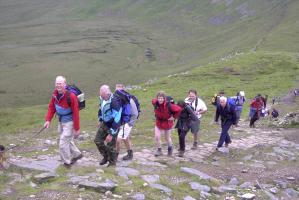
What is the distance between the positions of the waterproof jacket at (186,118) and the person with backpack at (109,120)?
3447mm

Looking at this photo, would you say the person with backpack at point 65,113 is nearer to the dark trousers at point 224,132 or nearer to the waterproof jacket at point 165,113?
the waterproof jacket at point 165,113

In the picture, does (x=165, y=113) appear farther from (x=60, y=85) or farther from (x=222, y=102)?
(x=60, y=85)

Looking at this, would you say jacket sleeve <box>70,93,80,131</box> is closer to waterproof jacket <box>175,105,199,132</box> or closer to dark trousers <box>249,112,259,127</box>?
waterproof jacket <box>175,105,199,132</box>

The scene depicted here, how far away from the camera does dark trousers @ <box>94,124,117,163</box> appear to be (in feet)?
45.6

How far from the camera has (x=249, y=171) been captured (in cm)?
1580

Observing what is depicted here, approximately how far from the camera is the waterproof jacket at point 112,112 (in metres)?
13.4

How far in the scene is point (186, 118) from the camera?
16.9 metres

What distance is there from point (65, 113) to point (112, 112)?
130cm

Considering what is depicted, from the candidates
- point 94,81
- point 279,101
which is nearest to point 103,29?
point 94,81

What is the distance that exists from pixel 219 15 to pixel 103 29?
136 ft

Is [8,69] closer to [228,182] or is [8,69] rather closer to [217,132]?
[217,132]

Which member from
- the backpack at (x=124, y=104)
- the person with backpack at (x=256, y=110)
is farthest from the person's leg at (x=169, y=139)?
the person with backpack at (x=256, y=110)

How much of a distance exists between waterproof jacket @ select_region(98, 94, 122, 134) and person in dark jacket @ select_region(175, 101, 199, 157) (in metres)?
3.76

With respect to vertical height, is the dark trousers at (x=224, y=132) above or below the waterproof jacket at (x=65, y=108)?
below
